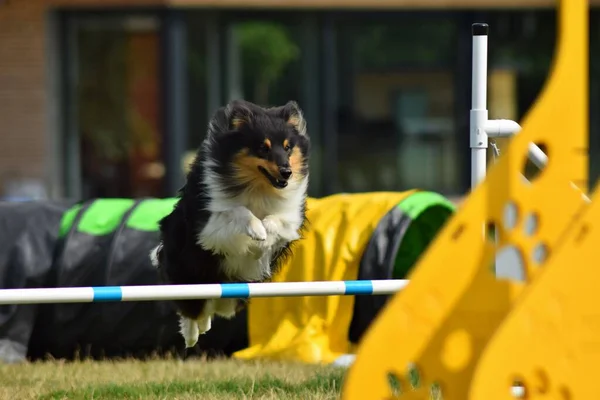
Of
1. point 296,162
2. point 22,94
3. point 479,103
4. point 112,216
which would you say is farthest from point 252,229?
point 22,94

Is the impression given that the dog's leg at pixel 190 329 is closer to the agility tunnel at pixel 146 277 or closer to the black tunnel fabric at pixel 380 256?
the agility tunnel at pixel 146 277

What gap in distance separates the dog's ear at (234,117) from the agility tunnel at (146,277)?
5.90 feet

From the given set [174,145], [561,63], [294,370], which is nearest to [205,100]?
[174,145]

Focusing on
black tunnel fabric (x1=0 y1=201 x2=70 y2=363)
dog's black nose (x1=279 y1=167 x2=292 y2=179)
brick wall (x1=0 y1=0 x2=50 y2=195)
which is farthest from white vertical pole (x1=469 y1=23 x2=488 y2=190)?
brick wall (x1=0 y1=0 x2=50 y2=195)

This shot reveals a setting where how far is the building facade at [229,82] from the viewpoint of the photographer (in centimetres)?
1310

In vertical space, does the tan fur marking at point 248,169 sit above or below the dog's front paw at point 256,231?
above

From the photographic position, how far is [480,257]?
12.1 ft

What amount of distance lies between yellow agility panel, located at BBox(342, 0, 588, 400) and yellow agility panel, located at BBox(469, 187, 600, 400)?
0.40 ft

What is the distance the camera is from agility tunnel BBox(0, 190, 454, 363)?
22.7 feet

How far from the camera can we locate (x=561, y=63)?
146 inches

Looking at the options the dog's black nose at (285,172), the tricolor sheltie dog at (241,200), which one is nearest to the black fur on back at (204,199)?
the tricolor sheltie dog at (241,200)

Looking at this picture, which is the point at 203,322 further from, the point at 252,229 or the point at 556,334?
the point at 556,334

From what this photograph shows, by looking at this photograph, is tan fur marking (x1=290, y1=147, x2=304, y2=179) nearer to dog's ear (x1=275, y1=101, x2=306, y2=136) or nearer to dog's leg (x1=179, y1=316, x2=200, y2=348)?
dog's ear (x1=275, y1=101, x2=306, y2=136)

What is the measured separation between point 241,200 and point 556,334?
83.0 inches
